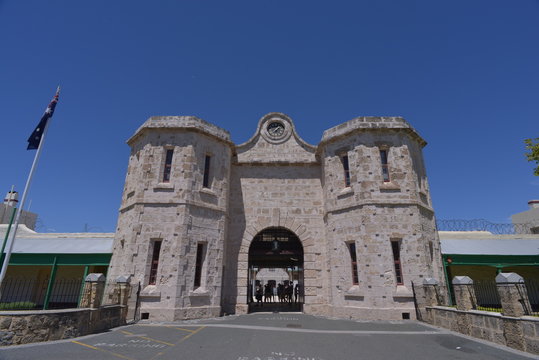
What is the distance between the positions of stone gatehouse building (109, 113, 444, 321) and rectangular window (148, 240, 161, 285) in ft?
0.15

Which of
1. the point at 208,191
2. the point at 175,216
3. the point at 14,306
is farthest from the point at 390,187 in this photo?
the point at 14,306

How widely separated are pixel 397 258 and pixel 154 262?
454 inches

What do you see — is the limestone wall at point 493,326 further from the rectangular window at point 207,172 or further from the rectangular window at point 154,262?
the rectangular window at point 154,262

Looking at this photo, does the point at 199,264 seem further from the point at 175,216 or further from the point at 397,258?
the point at 397,258

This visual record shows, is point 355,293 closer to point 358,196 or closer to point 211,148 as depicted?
point 358,196

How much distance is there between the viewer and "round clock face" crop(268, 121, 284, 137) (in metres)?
17.8

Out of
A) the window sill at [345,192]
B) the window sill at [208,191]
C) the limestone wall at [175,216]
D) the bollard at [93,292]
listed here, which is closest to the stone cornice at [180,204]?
the limestone wall at [175,216]

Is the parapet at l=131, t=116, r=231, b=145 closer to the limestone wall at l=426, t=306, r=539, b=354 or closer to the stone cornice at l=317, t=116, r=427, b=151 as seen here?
the stone cornice at l=317, t=116, r=427, b=151

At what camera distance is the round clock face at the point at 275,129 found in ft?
58.2

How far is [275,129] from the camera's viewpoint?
17.9 meters

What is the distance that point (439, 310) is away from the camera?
10555 mm

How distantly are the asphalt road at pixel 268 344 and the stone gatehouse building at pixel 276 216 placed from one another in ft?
7.97

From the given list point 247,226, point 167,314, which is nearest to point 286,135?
point 247,226

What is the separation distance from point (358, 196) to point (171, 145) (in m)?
10.1
